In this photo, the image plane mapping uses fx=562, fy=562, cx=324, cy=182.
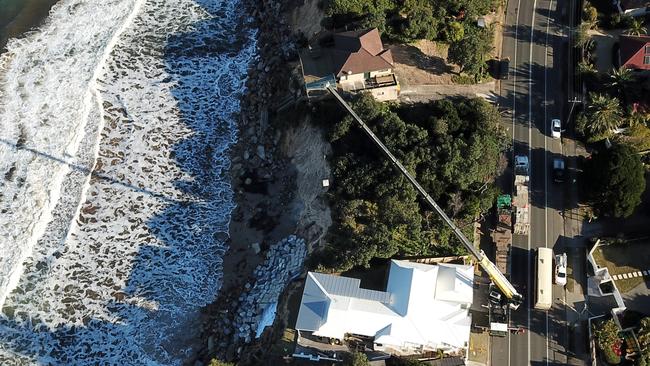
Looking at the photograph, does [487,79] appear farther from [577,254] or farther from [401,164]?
[577,254]

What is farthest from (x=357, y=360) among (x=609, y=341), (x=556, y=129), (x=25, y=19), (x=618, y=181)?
(x=25, y=19)

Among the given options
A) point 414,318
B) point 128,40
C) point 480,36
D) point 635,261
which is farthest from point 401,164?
point 128,40

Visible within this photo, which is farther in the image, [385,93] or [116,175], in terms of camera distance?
[116,175]

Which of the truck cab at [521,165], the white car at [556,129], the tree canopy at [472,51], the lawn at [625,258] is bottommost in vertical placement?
the lawn at [625,258]

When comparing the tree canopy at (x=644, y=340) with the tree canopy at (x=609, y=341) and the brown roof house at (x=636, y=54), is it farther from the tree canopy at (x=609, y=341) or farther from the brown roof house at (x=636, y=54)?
the brown roof house at (x=636, y=54)

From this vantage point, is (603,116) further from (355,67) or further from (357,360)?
(357,360)

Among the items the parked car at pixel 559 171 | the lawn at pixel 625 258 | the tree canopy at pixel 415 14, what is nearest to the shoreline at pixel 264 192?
the tree canopy at pixel 415 14
